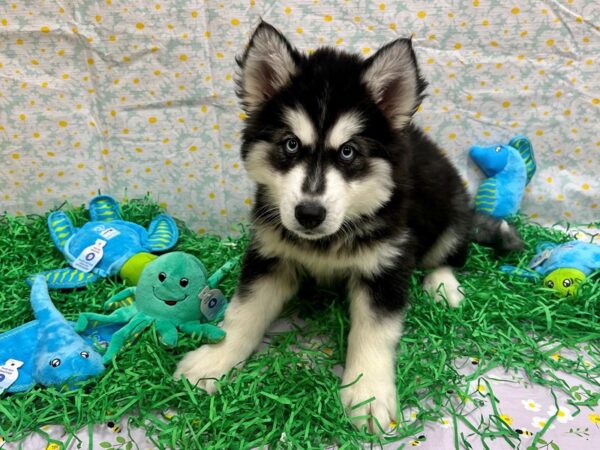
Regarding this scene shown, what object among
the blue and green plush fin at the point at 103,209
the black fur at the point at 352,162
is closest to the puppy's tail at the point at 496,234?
the black fur at the point at 352,162

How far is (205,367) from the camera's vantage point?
6.25ft

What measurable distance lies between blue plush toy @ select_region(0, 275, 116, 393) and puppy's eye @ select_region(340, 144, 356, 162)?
1306 mm

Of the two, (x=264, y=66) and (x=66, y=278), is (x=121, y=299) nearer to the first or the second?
(x=66, y=278)

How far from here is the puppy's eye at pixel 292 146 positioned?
1833 millimetres

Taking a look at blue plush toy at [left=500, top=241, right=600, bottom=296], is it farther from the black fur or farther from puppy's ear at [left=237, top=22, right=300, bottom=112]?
puppy's ear at [left=237, top=22, right=300, bottom=112]

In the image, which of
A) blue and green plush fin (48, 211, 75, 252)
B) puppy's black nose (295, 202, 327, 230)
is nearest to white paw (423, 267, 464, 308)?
puppy's black nose (295, 202, 327, 230)

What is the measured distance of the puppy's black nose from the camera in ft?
5.39

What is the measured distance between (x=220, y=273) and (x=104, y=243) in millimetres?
714

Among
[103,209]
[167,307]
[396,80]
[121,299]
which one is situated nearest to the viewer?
[396,80]

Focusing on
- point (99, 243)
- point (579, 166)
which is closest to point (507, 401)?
point (579, 166)

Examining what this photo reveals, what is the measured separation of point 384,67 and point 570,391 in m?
1.50

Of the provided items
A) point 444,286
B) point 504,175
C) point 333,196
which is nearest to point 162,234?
point 333,196

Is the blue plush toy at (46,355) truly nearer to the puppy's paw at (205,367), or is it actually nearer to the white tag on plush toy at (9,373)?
the white tag on plush toy at (9,373)

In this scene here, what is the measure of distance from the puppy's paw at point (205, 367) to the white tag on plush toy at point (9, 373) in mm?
628
